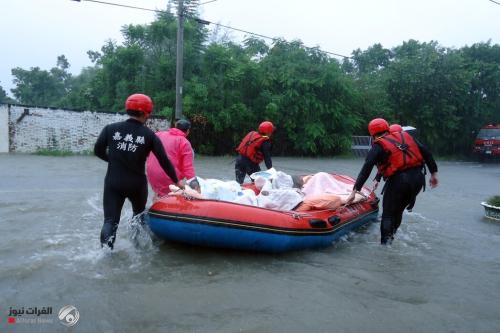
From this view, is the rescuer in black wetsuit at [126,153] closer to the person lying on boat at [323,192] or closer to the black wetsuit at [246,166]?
the person lying on boat at [323,192]

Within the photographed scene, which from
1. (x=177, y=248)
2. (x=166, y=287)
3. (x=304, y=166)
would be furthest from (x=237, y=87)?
(x=166, y=287)

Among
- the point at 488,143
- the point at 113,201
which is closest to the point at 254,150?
the point at 113,201

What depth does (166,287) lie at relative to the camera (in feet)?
13.5

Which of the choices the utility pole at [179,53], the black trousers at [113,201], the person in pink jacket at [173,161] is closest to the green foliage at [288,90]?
the utility pole at [179,53]

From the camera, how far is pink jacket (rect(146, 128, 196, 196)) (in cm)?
512

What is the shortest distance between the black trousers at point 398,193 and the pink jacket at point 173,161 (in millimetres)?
2367

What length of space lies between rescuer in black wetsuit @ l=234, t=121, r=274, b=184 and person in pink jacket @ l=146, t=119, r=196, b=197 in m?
2.13

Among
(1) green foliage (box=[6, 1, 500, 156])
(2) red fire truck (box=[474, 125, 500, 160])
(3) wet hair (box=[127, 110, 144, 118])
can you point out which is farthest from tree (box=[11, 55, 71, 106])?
(3) wet hair (box=[127, 110, 144, 118])

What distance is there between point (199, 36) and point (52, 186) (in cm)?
1208

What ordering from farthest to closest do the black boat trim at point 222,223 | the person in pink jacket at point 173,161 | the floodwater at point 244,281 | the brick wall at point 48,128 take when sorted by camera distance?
1. the brick wall at point 48,128
2. the person in pink jacket at point 173,161
3. the black boat trim at point 222,223
4. the floodwater at point 244,281

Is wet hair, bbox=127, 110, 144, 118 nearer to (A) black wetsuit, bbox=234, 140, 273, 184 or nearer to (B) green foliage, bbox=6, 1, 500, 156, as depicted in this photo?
(A) black wetsuit, bbox=234, 140, 273, 184

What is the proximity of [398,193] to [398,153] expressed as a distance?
479 mm

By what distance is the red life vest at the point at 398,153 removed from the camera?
5332 millimetres

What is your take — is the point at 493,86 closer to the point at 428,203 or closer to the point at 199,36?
the point at 199,36
